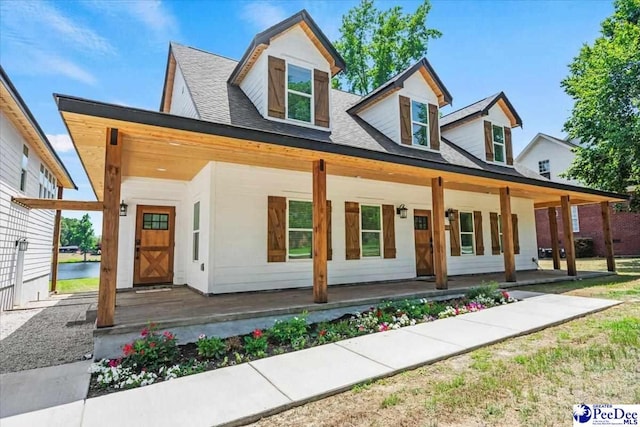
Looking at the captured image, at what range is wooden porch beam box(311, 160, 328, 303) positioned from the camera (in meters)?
5.83

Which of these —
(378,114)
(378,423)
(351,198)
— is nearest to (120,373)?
(378,423)

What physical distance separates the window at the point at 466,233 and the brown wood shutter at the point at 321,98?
5.86m

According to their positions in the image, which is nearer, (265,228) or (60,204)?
(60,204)

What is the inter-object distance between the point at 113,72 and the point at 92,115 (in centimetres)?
1037

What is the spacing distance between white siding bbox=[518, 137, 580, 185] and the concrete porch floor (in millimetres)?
16789

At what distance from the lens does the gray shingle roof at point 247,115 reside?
712 cm

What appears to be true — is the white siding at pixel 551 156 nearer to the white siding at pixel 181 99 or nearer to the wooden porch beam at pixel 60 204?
the white siding at pixel 181 99

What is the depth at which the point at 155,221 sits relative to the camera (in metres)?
8.83

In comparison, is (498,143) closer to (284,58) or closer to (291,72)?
(291,72)

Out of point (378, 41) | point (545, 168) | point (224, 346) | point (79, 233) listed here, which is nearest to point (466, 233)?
point (224, 346)

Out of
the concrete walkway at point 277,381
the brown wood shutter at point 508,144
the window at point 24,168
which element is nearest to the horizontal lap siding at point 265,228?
the concrete walkway at point 277,381

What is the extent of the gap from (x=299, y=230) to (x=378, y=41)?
17417mm

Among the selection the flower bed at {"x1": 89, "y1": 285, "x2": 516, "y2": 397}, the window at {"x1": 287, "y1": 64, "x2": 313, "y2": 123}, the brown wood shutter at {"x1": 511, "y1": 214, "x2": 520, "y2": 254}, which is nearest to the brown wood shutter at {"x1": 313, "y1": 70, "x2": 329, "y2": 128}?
the window at {"x1": 287, "y1": 64, "x2": 313, "y2": 123}

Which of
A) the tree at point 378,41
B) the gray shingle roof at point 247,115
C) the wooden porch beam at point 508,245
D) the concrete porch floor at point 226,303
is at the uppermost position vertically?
the tree at point 378,41
